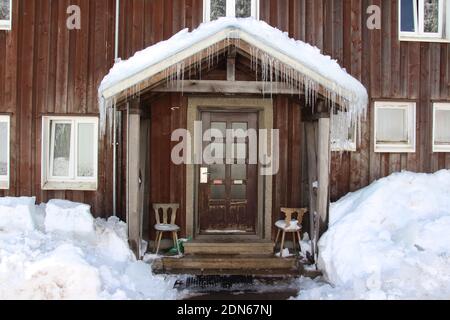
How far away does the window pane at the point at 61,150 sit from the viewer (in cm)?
756

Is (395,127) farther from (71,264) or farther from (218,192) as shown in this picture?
(71,264)

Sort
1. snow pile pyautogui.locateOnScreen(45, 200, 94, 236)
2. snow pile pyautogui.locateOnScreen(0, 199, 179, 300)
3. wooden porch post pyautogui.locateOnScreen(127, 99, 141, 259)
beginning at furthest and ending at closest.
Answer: snow pile pyautogui.locateOnScreen(45, 200, 94, 236) < wooden porch post pyautogui.locateOnScreen(127, 99, 141, 259) < snow pile pyautogui.locateOnScreen(0, 199, 179, 300)

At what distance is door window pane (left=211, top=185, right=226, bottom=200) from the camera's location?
7.48 meters

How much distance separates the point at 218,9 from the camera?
25.4ft

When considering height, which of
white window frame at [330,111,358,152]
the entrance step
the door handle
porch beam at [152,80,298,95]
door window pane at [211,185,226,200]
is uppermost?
porch beam at [152,80,298,95]

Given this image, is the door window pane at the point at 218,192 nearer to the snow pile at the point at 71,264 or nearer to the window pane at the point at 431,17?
the snow pile at the point at 71,264

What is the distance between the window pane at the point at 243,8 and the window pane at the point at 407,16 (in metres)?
3.06

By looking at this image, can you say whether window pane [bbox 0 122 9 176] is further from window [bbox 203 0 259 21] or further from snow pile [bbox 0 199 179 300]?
window [bbox 203 0 259 21]

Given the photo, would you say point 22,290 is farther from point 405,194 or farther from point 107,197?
point 405,194

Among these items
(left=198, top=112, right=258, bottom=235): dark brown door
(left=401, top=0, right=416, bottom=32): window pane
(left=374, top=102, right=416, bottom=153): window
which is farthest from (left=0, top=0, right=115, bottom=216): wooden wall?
(left=401, top=0, right=416, bottom=32): window pane

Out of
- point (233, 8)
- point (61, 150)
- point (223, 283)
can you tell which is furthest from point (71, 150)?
point (233, 8)

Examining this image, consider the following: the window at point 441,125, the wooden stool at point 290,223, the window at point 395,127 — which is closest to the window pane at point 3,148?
the wooden stool at point 290,223

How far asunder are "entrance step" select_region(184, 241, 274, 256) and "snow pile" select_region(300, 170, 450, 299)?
107cm
